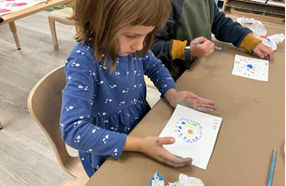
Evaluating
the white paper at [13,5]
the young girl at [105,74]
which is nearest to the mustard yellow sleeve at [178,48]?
the young girl at [105,74]

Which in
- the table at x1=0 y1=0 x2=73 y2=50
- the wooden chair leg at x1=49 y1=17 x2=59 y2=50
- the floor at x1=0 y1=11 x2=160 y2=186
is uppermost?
the table at x1=0 y1=0 x2=73 y2=50

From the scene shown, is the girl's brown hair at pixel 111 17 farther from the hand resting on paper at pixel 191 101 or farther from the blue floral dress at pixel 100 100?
Answer: the hand resting on paper at pixel 191 101

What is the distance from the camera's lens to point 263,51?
98 cm

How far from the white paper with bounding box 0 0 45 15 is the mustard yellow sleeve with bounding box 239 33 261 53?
139 centimetres

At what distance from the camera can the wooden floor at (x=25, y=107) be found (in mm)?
1309

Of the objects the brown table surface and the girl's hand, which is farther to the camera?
the brown table surface

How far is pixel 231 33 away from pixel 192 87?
0.46m

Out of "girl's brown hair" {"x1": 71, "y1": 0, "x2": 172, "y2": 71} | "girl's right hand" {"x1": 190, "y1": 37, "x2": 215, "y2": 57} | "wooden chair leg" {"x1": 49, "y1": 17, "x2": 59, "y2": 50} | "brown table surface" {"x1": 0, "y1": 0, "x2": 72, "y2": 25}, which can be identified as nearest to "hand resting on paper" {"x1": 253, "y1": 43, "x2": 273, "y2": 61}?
"girl's right hand" {"x1": 190, "y1": 37, "x2": 215, "y2": 57}

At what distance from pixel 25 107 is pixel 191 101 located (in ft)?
4.80

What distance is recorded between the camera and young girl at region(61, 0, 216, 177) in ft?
1.69

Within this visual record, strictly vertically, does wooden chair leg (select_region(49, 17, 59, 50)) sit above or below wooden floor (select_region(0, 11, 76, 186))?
above

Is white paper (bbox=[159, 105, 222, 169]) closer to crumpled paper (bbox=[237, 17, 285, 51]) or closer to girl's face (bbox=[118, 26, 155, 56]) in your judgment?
girl's face (bbox=[118, 26, 155, 56])

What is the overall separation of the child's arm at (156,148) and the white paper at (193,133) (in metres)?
0.04

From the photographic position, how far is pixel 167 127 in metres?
0.64
